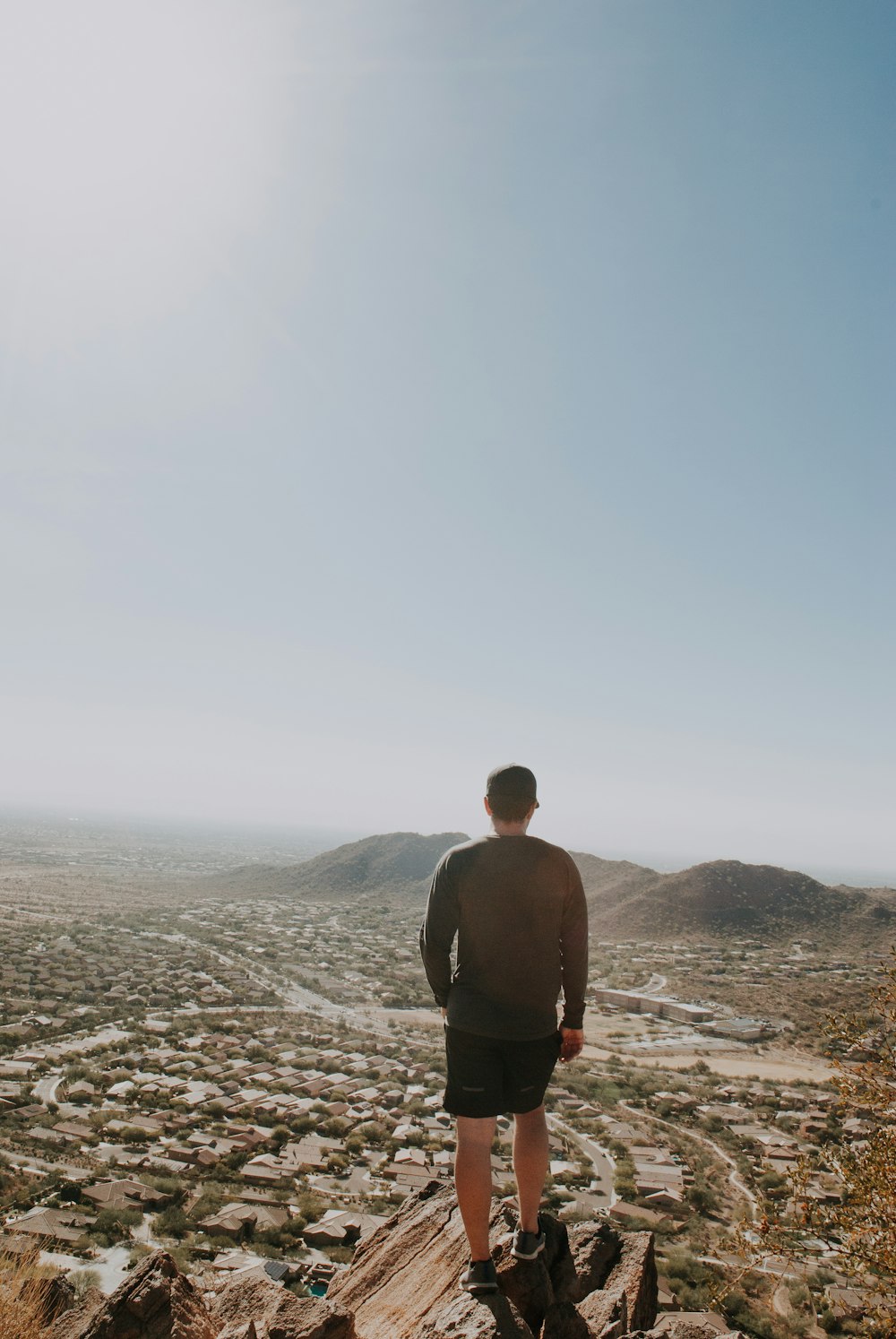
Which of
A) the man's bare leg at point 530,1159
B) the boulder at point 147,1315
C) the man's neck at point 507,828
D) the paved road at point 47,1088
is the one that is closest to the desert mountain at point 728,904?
the paved road at point 47,1088

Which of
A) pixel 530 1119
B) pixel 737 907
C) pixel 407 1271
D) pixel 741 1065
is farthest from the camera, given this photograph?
pixel 737 907

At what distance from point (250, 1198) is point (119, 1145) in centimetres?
528

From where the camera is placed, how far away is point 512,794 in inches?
136

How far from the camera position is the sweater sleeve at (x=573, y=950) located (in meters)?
3.41

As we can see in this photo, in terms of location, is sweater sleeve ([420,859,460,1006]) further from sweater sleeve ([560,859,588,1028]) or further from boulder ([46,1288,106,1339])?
boulder ([46,1288,106,1339])

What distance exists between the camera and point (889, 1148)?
6.04 m

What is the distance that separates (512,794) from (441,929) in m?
0.75

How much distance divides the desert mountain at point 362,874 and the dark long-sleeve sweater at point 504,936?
94.5 m

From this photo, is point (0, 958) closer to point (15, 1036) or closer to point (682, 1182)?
point (15, 1036)

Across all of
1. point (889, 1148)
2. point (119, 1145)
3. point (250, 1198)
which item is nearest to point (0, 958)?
point (119, 1145)

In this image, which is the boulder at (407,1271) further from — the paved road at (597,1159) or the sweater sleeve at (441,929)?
the paved road at (597,1159)

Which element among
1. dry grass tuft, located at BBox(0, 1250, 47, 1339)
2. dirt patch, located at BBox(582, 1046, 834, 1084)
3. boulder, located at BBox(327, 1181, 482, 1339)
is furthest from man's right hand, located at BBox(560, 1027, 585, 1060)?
dirt patch, located at BBox(582, 1046, 834, 1084)

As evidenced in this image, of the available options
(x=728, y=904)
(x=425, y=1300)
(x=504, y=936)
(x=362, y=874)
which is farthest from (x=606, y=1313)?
(x=362, y=874)

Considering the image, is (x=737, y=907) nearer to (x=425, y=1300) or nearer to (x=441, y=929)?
(x=425, y=1300)
